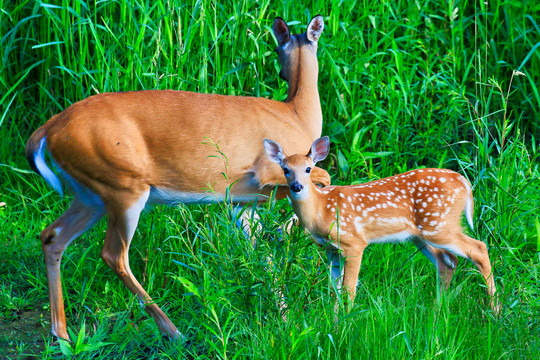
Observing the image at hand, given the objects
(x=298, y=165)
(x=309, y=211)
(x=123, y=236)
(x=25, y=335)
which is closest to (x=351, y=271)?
(x=309, y=211)

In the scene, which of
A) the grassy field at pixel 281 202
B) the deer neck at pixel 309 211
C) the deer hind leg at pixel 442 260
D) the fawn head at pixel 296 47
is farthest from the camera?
the fawn head at pixel 296 47

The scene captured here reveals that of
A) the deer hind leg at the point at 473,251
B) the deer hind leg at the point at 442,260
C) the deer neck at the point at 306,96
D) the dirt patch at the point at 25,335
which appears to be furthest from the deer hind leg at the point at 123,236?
the deer hind leg at the point at 473,251

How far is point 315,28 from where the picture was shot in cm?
538

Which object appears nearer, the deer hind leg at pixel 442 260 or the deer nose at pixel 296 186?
the deer nose at pixel 296 186

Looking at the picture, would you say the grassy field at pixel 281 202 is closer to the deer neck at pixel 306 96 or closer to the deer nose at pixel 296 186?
the deer nose at pixel 296 186

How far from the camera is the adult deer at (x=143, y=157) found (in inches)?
174

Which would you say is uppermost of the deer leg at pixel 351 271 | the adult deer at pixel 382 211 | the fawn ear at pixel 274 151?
the fawn ear at pixel 274 151

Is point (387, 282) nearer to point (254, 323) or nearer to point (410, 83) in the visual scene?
point (254, 323)

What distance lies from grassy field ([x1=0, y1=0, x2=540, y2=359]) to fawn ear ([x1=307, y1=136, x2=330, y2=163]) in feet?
1.36

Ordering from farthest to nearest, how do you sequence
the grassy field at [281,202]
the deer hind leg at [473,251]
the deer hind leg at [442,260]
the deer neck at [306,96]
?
the deer neck at [306,96], the deer hind leg at [442,260], the deer hind leg at [473,251], the grassy field at [281,202]

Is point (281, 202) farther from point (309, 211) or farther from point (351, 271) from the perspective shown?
point (351, 271)

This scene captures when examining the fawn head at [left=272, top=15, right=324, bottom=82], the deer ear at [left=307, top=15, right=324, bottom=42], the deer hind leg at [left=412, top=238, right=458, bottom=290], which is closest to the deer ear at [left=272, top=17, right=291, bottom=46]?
the fawn head at [left=272, top=15, right=324, bottom=82]

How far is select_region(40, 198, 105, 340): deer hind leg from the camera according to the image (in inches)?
175

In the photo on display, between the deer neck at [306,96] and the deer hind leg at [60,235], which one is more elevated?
the deer neck at [306,96]
